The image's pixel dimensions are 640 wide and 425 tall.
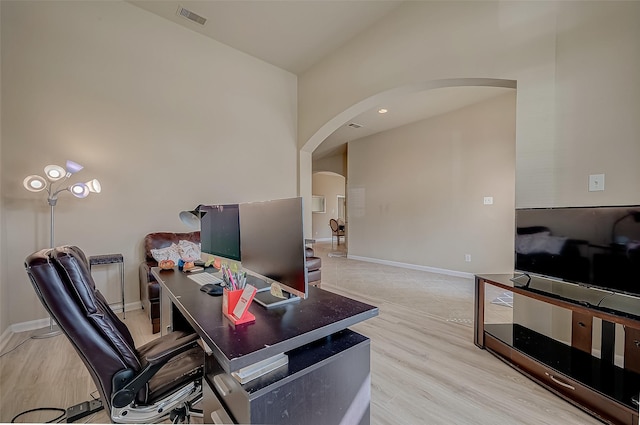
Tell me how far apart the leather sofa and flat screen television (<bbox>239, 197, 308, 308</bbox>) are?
5.51ft

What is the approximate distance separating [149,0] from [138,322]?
368cm

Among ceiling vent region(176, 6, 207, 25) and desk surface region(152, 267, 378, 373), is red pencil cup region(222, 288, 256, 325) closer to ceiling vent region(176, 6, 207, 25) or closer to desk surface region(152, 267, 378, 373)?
desk surface region(152, 267, 378, 373)

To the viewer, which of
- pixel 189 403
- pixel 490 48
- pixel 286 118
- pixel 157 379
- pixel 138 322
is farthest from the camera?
pixel 286 118

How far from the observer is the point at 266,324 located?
1048mm

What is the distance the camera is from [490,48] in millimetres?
2326

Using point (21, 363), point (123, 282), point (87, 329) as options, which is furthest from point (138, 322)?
point (87, 329)

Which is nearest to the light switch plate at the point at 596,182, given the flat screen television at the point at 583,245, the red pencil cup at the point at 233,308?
the flat screen television at the point at 583,245

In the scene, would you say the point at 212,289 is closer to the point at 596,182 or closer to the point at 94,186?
the point at 94,186

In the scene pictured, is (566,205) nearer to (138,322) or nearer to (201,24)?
(138,322)

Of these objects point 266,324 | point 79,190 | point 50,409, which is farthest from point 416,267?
point 79,190

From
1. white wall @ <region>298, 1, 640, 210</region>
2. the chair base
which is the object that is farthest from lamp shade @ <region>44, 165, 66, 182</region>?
white wall @ <region>298, 1, 640, 210</region>

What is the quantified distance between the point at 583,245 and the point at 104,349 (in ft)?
8.83

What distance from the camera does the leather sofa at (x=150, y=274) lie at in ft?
8.50

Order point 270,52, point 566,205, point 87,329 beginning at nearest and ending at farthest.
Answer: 1. point 87,329
2. point 566,205
3. point 270,52
